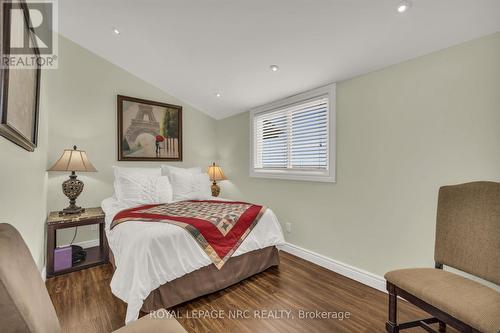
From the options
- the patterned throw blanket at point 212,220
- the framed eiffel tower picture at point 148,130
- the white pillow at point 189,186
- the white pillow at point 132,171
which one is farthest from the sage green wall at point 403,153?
the framed eiffel tower picture at point 148,130

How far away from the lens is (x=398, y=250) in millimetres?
2096

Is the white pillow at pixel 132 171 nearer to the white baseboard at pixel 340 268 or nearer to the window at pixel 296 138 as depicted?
the window at pixel 296 138

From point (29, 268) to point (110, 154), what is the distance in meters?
2.98

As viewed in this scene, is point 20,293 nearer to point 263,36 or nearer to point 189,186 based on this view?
point 263,36

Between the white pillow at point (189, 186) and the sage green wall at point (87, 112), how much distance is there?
0.81 meters

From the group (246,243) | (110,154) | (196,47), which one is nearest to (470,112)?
(246,243)

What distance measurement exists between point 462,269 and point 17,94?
273 cm

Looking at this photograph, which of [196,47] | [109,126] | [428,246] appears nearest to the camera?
[428,246]

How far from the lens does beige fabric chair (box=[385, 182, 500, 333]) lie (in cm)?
117

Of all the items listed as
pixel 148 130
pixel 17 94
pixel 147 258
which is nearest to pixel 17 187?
pixel 17 94

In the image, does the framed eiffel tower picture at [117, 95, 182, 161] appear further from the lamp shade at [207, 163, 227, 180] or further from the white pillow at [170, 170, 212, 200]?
the white pillow at [170, 170, 212, 200]

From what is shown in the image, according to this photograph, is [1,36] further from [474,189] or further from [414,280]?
[474,189]

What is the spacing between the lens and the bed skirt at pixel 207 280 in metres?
1.85

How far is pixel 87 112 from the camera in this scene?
3221 millimetres
